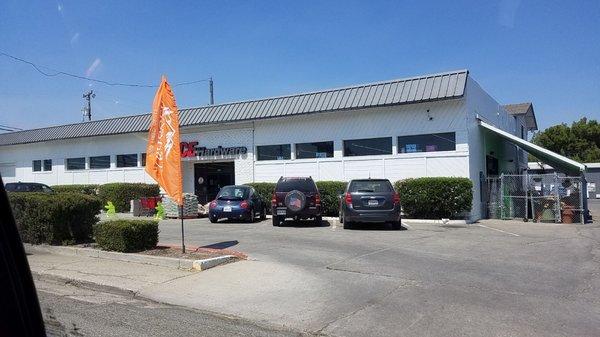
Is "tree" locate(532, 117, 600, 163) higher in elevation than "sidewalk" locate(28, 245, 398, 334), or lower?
higher

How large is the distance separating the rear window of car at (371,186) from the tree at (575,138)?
158 feet

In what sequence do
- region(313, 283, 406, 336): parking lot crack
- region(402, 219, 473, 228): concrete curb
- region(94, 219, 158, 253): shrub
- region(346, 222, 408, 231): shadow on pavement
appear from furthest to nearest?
Answer: region(402, 219, 473, 228): concrete curb → region(346, 222, 408, 231): shadow on pavement → region(94, 219, 158, 253): shrub → region(313, 283, 406, 336): parking lot crack

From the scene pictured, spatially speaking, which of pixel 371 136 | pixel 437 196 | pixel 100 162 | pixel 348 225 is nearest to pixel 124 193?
pixel 100 162

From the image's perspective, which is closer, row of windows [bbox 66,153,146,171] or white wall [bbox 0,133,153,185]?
white wall [bbox 0,133,153,185]

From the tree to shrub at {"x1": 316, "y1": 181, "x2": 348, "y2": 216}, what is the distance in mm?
44805

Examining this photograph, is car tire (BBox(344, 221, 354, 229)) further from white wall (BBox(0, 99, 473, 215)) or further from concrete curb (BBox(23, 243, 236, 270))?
concrete curb (BBox(23, 243, 236, 270))

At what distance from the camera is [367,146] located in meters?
23.2

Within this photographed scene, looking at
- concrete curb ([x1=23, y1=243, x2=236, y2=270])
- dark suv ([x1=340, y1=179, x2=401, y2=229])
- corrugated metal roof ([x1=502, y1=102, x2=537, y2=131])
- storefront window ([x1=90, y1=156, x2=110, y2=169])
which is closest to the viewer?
concrete curb ([x1=23, y1=243, x2=236, y2=270])

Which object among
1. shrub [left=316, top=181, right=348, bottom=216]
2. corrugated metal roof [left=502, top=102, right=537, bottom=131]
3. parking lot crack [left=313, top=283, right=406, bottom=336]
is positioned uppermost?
corrugated metal roof [left=502, top=102, right=537, bottom=131]

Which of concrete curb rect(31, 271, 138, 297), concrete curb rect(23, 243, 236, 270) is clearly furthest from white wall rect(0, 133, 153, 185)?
concrete curb rect(31, 271, 138, 297)

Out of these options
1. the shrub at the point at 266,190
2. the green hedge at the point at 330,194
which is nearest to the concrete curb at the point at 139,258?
the green hedge at the point at 330,194

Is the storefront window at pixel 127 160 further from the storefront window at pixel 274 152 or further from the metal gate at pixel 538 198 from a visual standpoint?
the metal gate at pixel 538 198

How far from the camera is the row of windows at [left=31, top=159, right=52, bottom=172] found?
34.9m

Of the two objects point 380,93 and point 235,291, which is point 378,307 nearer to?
point 235,291
